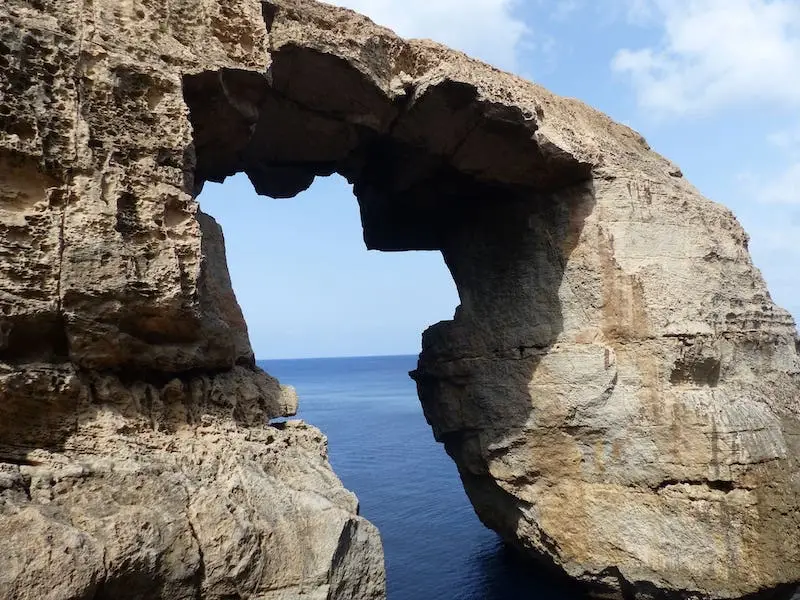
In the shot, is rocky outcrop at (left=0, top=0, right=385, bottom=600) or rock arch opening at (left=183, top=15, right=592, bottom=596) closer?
rocky outcrop at (left=0, top=0, right=385, bottom=600)

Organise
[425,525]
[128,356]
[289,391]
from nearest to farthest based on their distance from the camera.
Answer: [128,356], [289,391], [425,525]

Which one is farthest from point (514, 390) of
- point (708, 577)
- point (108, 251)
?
point (108, 251)

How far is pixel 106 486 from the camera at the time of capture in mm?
3352

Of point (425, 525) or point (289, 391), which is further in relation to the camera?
point (425, 525)

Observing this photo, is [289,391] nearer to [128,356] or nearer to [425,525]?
[128,356]

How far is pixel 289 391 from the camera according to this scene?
4.94 metres

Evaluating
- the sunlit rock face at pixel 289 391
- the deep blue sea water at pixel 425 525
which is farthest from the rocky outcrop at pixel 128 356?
the deep blue sea water at pixel 425 525

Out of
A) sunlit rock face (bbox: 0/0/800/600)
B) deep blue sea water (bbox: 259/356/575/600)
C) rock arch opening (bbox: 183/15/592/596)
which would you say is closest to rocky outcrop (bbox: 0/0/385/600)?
sunlit rock face (bbox: 0/0/800/600)

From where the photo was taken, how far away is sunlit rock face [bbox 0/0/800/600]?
11.6 feet

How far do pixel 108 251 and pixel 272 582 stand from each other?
6.58ft

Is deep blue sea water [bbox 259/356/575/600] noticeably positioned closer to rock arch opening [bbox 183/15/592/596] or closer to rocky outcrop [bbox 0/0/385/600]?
rock arch opening [bbox 183/15/592/596]

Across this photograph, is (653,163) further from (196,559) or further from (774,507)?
(196,559)

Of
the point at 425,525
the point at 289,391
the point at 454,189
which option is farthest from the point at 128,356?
the point at 425,525

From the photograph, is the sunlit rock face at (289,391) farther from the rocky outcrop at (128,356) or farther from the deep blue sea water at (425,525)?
the deep blue sea water at (425,525)
